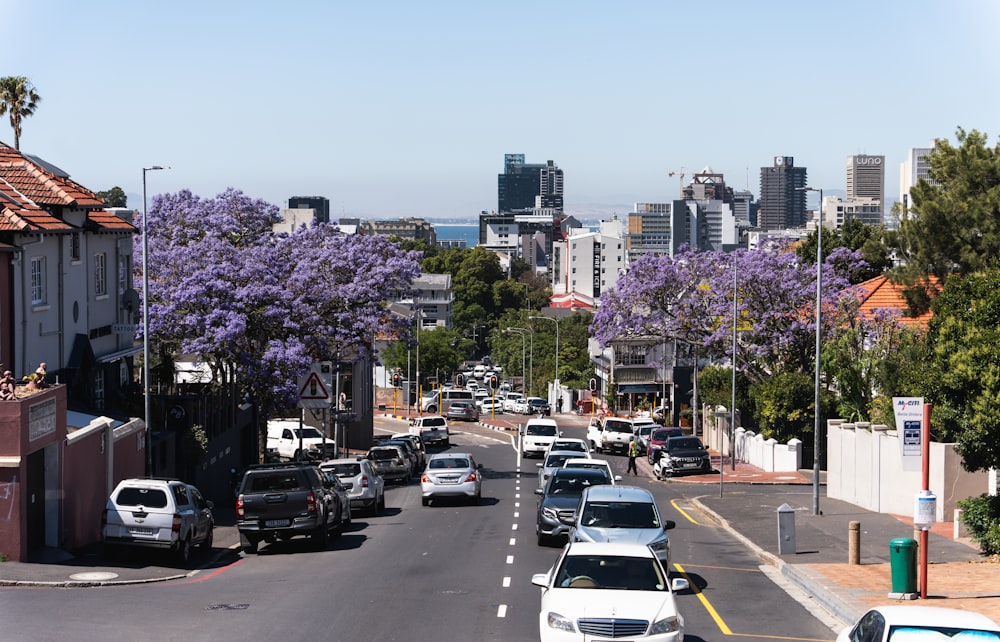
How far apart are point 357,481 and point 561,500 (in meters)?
8.58

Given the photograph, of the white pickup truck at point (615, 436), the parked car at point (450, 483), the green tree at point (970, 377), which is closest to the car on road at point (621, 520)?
the green tree at point (970, 377)

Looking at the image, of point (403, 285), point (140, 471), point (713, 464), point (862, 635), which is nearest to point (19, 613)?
point (862, 635)

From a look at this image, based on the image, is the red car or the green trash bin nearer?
the green trash bin

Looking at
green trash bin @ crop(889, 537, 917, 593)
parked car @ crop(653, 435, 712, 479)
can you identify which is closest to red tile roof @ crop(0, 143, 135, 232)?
green trash bin @ crop(889, 537, 917, 593)

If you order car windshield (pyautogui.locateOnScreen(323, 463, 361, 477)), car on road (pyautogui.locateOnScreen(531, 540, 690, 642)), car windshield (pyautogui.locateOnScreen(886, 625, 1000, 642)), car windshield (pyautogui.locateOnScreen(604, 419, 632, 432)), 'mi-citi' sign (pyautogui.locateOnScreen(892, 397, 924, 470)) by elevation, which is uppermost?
'mi-citi' sign (pyautogui.locateOnScreen(892, 397, 924, 470))

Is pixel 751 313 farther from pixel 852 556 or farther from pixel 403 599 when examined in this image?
pixel 403 599

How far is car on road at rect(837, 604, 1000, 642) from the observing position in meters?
11.5

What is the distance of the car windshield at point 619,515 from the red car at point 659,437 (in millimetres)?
29804

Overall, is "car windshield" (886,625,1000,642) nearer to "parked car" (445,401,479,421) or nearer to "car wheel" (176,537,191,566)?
"car wheel" (176,537,191,566)

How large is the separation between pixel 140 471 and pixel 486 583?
1249 cm

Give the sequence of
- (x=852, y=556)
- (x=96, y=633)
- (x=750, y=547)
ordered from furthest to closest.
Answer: (x=750, y=547)
(x=852, y=556)
(x=96, y=633)

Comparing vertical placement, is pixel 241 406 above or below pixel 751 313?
below

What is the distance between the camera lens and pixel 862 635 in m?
12.6

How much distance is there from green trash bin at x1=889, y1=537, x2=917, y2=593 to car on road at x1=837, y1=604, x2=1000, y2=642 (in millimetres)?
7309
